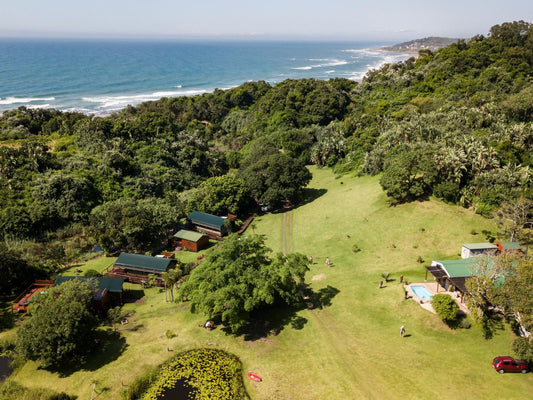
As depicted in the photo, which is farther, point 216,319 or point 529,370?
point 216,319

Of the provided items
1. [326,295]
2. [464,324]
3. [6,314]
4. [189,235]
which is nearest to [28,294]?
[6,314]

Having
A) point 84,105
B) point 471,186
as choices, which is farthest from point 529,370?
point 84,105

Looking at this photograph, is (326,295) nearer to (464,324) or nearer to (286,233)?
(464,324)

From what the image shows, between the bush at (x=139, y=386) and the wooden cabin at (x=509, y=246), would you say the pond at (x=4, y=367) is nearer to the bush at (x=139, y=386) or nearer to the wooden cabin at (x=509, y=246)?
the bush at (x=139, y=386)

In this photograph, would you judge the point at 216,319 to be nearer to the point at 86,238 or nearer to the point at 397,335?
the point at 397,335

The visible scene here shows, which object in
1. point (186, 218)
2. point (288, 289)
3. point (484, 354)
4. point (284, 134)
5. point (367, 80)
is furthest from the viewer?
point (367, 80)

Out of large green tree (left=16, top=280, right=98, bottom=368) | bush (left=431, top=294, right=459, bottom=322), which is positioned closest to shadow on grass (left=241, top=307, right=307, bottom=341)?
bush (left=431, top=294, right=459, bottom=322)

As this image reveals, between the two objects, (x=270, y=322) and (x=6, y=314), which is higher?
(x=270, y=322)
